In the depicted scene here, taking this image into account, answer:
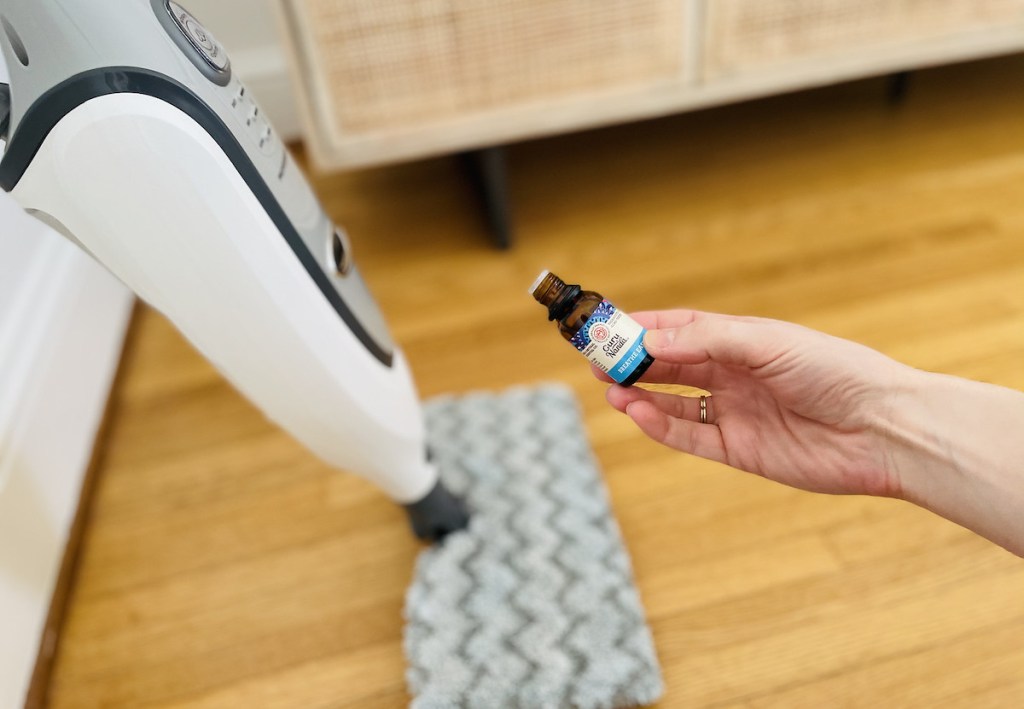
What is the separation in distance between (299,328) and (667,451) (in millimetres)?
522

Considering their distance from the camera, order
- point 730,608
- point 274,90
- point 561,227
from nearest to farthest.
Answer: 1. point 730,608
2. point 561,227
3. point 274,90

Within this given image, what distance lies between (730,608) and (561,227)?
0.77m

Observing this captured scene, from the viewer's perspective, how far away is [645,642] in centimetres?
79

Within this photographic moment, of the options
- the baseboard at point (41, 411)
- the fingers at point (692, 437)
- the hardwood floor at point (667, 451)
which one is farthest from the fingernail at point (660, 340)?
the baseboard at point (41, 411)

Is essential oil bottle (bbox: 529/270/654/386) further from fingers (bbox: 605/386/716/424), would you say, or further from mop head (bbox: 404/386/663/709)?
mop head (bbox: 404/386/663/709)

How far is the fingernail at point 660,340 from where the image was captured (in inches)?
23.2

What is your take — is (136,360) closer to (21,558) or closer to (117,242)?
(21,558)

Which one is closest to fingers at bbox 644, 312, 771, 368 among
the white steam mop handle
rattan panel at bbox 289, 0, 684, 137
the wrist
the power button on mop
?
the wrist

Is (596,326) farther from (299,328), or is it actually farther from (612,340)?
(299,328)

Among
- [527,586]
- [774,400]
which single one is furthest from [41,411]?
[774,400]

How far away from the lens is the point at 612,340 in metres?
0.58

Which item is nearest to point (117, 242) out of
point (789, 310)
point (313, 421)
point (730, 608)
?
point (313, 421)

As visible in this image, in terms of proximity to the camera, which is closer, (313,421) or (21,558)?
(313,421)

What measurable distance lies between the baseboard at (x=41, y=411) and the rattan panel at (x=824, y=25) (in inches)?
39.9
